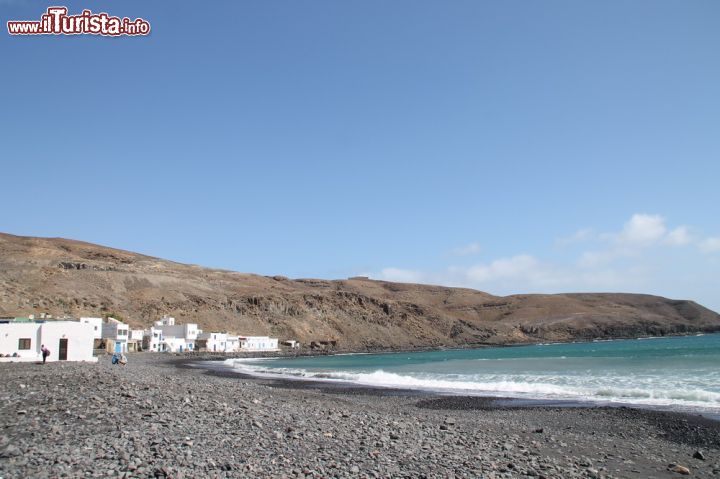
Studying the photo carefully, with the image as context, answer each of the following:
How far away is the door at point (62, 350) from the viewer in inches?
1328

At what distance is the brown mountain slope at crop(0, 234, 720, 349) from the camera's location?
3317 inches

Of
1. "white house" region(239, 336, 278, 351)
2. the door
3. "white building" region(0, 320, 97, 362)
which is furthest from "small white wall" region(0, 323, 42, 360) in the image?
"white house" region(239, 336, 278, 351)

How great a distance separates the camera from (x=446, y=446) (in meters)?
12.0

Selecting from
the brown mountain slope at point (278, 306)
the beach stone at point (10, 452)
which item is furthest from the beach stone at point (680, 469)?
the brown mountain slope at point (278, 306)

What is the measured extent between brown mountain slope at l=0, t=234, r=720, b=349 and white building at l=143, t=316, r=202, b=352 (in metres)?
4.50

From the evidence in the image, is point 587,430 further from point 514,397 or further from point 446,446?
point 514,397

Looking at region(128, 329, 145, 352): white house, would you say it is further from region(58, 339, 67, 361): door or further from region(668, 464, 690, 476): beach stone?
region(668, 464, 690, 476): beach stone

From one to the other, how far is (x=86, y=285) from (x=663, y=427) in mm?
88434

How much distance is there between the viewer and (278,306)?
115 m

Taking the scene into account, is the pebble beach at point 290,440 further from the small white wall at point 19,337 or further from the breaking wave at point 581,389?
the small white wall at point 19,337

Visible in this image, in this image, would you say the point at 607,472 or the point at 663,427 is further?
the point at 663,427

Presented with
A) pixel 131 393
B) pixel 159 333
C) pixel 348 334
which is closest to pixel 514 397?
pixel 131 393

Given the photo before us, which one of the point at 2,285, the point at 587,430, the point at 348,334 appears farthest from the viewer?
the point at 348,334

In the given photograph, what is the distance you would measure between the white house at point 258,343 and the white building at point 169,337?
28.6 feet
